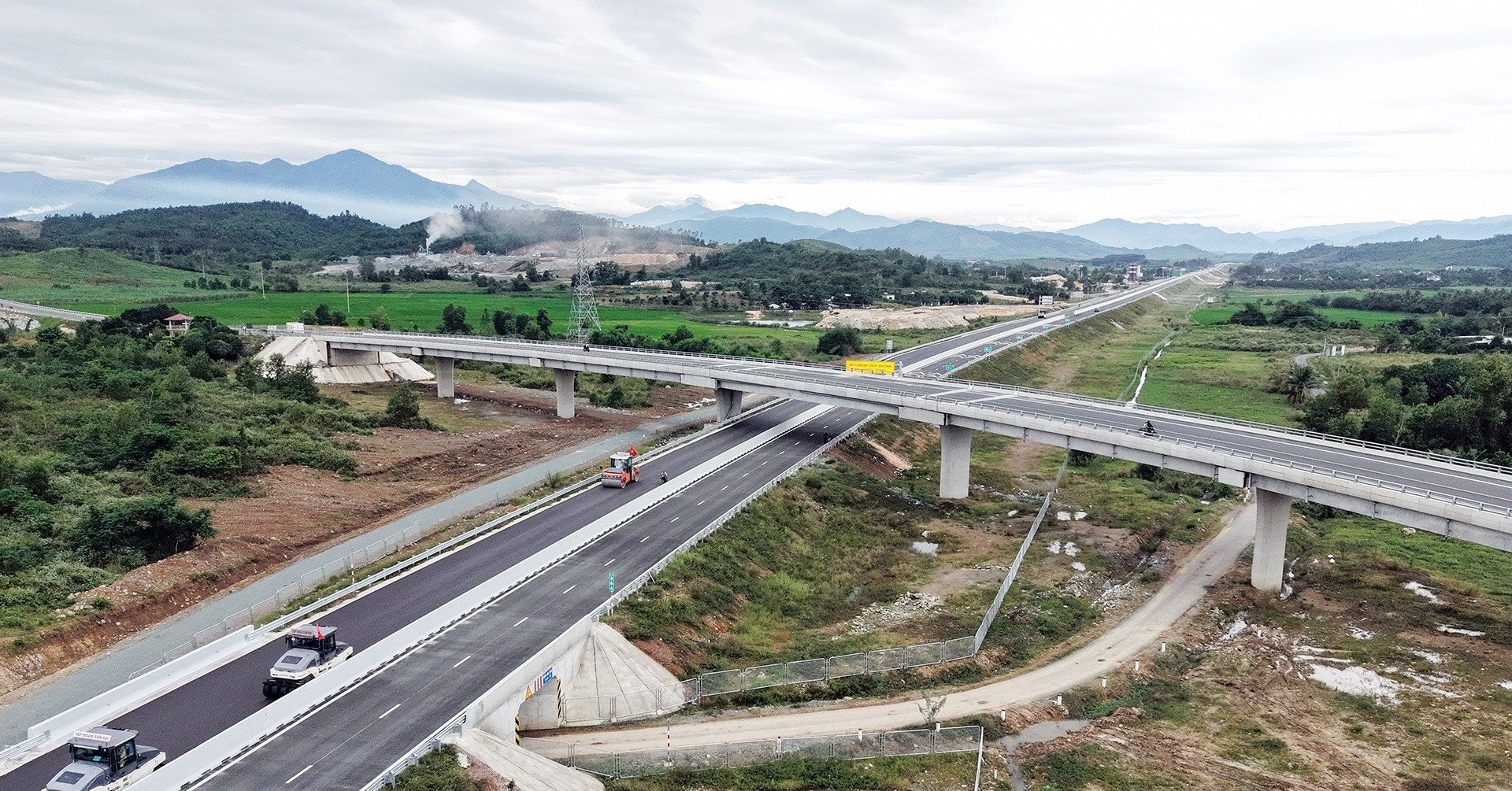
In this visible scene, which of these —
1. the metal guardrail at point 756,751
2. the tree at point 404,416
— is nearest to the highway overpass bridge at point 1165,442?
the tree at point 404,416

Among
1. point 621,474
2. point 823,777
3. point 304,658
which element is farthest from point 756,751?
point 621,474

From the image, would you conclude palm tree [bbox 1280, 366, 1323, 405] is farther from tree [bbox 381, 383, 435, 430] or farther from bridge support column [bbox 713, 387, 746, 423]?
tree [bbox 381, 383, 435, 430]

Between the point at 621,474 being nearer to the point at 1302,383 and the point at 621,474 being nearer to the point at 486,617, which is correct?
the point at 486,617

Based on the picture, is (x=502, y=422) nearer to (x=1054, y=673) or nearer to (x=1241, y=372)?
(x=1054, y=673)

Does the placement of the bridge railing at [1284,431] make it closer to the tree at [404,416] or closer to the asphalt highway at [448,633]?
the asphalt highway at [448,633]

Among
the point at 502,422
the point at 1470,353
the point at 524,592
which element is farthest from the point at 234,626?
the point at 1470,353

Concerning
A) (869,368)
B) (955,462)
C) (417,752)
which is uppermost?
(869,368)
